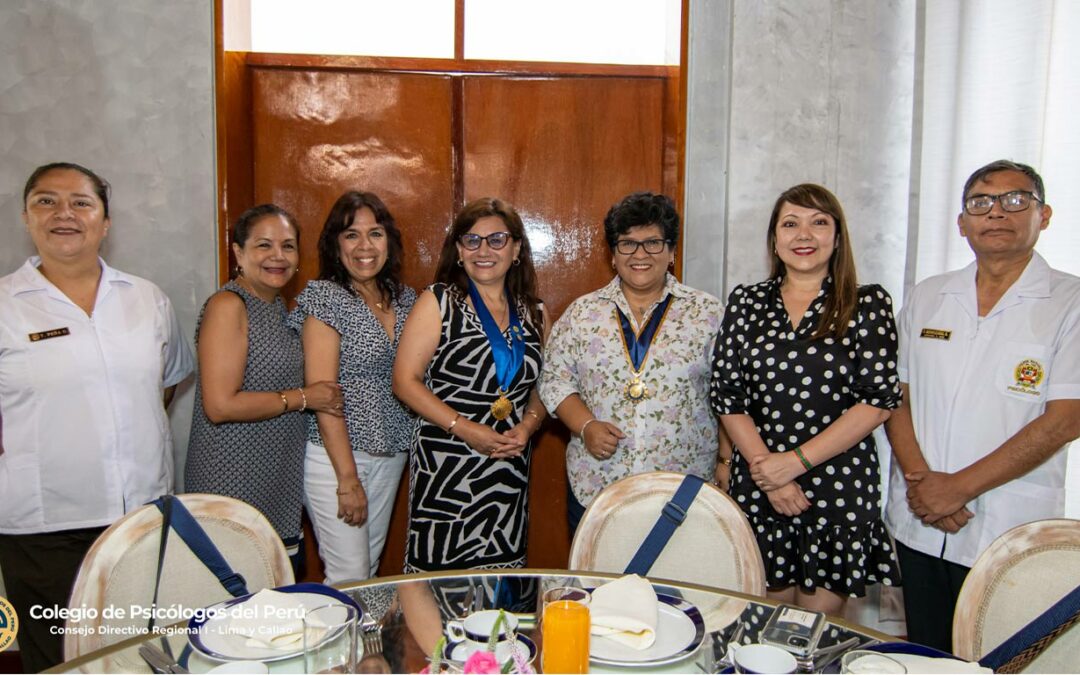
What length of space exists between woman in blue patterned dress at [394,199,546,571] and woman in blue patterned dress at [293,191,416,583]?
0.15 metres

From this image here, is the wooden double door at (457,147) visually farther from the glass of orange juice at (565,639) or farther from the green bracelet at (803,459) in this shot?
the glass of orange juice at (565,639)

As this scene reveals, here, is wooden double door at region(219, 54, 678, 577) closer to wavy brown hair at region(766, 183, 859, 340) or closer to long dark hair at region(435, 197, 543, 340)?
long dark hair at region(435, 197, 543, 340)

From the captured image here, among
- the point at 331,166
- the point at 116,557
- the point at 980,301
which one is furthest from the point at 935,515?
the point at 331,166

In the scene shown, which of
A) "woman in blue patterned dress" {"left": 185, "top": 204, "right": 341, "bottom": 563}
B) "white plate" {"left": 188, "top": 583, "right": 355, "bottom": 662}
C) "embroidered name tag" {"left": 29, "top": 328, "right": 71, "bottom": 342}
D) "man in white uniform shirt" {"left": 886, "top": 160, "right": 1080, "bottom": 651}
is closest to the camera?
"white plate" {"left": 188, "top": 583, "right": 355, "bottom": 662}

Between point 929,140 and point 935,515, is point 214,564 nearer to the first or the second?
point 935,515

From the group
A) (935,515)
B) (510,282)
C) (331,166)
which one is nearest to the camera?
(935,515)

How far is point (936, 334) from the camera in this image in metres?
2.38

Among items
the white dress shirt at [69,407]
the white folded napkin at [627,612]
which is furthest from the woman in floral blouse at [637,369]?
the white dress shirt at [69,407]

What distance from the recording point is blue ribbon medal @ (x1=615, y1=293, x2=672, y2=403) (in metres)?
2.49

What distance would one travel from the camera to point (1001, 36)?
283cm

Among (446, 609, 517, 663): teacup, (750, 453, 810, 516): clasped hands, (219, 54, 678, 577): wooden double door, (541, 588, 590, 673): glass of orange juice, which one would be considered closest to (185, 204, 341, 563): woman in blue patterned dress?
(219, 54, 678, 577): wooden double door

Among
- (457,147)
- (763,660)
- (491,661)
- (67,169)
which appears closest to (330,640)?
(491,661)

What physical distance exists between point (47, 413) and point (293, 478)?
78 centimetres

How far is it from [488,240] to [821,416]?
1248mm
